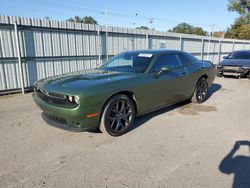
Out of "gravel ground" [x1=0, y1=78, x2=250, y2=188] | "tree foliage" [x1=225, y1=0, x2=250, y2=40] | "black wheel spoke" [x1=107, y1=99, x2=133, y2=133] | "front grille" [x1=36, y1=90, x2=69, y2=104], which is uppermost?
"tree foliage" [x1=225, y1=0, x2=250, y2=40]

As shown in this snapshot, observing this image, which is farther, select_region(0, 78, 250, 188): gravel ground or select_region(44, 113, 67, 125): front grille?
select_region(44, 113, 67, 125): front grille

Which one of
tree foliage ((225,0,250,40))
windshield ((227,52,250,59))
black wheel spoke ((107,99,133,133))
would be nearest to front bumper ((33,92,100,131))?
black wheel spoke ((107,99,133,133))

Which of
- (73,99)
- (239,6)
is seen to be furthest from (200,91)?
(239,6)

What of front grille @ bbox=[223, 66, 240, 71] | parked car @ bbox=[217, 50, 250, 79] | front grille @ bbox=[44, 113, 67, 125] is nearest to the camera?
front grille @ bbox=[44, 113, 67, 125]

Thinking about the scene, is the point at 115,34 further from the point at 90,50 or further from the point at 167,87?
the point at 167,87

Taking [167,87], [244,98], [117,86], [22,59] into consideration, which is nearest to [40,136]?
[117,86]

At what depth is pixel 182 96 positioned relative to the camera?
5.37m

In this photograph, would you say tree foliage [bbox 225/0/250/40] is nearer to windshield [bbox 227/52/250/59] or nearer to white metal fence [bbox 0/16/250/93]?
windshield [bbox 227/52/250/59]

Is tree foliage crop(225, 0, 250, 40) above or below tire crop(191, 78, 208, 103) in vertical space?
above

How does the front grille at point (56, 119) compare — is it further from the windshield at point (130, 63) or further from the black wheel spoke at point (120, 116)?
the windshield at point (130, 63)

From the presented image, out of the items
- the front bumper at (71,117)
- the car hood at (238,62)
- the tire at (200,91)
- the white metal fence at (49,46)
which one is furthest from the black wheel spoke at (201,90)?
the car hood at (238,62)

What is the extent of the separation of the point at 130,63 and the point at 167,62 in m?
0.87

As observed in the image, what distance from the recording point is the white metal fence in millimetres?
7281

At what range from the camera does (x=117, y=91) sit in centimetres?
367
